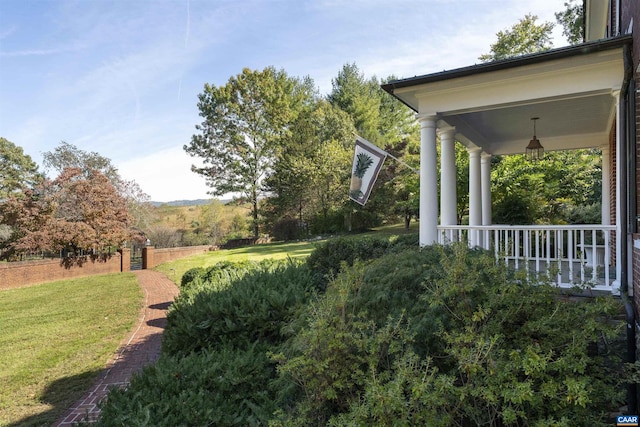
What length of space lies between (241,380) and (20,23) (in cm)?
1413

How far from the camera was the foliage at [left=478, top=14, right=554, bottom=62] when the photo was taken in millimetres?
18672

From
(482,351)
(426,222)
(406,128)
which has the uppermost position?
(406,128)

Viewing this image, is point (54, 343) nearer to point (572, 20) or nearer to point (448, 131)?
point (448, 131)

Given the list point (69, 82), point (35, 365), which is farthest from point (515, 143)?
point (69, 82)

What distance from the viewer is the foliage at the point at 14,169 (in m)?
26.3

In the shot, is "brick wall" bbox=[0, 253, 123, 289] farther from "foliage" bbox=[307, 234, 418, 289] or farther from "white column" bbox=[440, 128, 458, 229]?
"white column" bbox=[440, 128, 458, 229]

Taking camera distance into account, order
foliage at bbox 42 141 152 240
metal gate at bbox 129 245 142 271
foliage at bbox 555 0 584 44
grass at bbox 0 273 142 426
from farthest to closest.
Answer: foliage at bbox 42 141 152 240 → metal gate at bbox 129 245 142 271 → foliage at bbox 555 0 584 44 → grass at bbox 0 273 142 426

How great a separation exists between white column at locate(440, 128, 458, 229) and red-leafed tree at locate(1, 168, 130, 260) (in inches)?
687

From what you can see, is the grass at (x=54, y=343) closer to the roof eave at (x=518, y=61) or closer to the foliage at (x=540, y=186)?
the roof eave at (x=518, y=61)

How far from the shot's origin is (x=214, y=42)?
12141 millimetres

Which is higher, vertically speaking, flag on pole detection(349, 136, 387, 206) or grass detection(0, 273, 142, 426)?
flag on pole detection(349, 136, 387, 206)

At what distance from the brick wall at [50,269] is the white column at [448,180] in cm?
1624

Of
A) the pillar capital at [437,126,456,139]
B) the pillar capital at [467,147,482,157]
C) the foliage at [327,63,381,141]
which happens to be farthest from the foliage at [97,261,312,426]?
the foliage at [327,63,381,141]

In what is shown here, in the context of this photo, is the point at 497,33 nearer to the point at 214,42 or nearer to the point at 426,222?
the point at 214,42
